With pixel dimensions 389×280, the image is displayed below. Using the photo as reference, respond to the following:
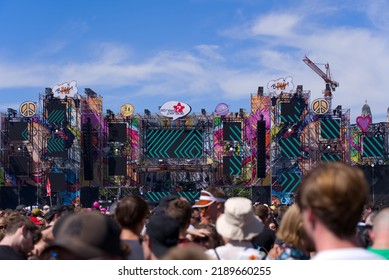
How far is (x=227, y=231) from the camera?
16.5 feet

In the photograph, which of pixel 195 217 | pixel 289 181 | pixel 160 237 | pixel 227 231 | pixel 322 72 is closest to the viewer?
pixel 160 237

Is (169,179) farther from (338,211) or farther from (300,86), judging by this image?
(338,211)

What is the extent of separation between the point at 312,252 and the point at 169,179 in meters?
43.2

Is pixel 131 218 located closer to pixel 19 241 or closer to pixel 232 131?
pixel 19 241

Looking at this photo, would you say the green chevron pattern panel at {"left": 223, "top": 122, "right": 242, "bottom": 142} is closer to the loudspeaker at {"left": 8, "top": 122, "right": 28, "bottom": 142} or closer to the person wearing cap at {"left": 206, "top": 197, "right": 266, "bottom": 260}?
the loudspeaker at {"left": 8, "top": 122, "right": 28, "bottom": 142}

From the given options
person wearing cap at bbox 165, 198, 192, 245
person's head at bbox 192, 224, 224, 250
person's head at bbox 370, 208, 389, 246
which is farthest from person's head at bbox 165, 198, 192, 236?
person's head at bbox 370, 208, 389, 246

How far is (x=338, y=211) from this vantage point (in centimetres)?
257

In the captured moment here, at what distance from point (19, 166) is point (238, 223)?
4353 cm

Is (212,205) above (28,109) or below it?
below

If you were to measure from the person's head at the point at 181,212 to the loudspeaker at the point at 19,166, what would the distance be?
42294mm

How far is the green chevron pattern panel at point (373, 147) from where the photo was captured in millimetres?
44719

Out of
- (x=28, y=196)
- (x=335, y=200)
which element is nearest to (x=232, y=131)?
(x=28, y=196)

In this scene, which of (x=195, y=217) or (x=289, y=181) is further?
(x=289, y=181)
